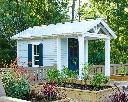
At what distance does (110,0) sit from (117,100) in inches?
670

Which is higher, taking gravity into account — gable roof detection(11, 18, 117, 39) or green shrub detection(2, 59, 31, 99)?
gable roof detection(11, 18, 117, 39)

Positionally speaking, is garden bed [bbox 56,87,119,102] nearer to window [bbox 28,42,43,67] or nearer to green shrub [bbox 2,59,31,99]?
green shrub [bbox 2,59,31,99]

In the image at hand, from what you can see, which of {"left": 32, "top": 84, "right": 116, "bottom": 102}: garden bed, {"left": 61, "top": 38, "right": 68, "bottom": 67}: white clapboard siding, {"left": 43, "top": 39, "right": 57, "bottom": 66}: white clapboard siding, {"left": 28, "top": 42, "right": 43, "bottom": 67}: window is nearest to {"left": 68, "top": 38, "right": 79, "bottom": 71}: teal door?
{"left": 61, "top": 38, "right": 68, "bottom": 67}: white clapboard siding

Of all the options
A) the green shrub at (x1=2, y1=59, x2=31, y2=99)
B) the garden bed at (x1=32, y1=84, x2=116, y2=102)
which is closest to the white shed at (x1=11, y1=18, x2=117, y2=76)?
the garden bed at (x1=32, y1=84, x2=116, y2=102)

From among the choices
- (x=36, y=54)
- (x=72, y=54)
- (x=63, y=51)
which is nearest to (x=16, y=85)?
(x=63, y=51)

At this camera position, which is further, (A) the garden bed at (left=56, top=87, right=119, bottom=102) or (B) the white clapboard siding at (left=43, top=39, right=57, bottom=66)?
(B) the white clapboard siding at (left=43, top=39, right=57, bottom=66)

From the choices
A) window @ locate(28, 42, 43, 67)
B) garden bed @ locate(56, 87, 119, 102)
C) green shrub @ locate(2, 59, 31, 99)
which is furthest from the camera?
window @ locate(28, 42, 43, 67)

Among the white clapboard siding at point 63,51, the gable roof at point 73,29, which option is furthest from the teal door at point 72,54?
the gable roof at point 73,29

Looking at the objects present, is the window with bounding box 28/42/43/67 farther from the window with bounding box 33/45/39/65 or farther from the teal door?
the teal door

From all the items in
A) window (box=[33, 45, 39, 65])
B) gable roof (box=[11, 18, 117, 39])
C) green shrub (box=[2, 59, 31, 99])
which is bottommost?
green shrub (box=[2, 59, 31, 99])

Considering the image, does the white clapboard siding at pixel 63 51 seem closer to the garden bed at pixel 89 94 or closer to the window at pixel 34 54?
the window at pixel 34 54

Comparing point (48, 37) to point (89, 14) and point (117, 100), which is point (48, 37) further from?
point (89, 14)

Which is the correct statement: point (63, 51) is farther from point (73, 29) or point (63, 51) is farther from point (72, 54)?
point (73, 29)

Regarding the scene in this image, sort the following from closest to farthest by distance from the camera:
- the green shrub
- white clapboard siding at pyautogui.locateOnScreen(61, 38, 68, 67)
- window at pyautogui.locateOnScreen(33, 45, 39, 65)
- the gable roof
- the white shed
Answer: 1. the green shrub
2. the gable roof
3. the white shed
4. white clapboard siding at pyautogui.locateOnScreen(61, 38, 68, 67)
5. window at pyautogui.locateOnScreen(33, 45, 39, 65)
